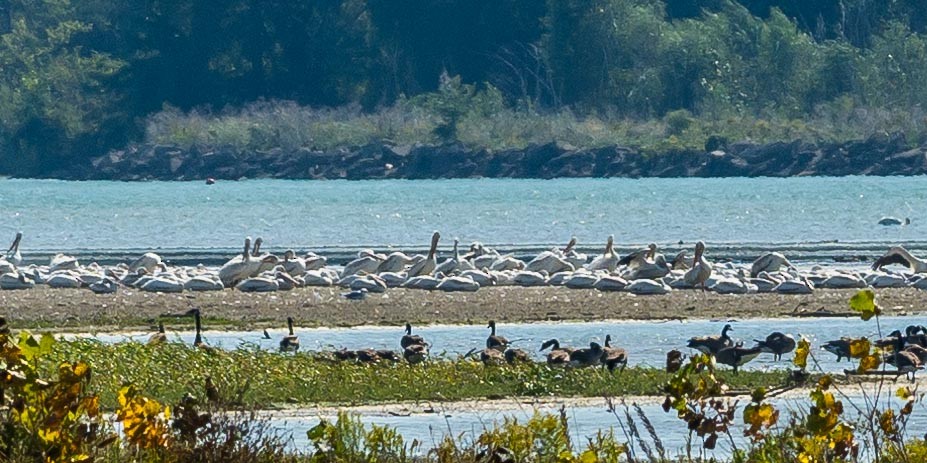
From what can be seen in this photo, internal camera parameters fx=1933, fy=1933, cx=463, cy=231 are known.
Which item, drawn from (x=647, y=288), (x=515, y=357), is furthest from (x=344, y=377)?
(x=647, y=288)

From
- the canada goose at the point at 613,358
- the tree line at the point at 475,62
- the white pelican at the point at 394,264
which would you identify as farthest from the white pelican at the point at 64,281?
the tree line at the point at 475,62

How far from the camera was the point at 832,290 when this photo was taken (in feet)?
79.3

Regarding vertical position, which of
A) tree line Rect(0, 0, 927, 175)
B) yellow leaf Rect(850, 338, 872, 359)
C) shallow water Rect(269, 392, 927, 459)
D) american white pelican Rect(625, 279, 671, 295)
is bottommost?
shallow water Rect(269, 392, 927, 459)

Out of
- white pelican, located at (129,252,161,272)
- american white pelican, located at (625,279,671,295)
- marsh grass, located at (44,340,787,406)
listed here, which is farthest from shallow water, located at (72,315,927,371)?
white pelican, located at (129,252,161,272)

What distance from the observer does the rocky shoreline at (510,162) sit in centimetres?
7819

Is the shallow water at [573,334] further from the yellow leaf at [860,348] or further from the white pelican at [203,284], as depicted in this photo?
the yellow leaf at [860,348]

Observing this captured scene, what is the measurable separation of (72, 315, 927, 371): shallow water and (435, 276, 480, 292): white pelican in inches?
149

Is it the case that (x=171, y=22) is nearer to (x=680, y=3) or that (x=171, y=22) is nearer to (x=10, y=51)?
(x=10, y=51)

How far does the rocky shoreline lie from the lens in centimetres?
7819

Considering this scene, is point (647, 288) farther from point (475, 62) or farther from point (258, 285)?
point (475, 62)

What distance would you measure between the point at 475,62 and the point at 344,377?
242 ft

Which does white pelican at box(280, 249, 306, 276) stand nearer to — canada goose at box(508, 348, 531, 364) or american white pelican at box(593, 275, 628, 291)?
american white pelican at box(593, 275, 628, 291)

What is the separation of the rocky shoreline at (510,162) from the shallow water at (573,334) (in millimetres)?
58263

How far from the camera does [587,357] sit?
595 inches
